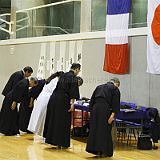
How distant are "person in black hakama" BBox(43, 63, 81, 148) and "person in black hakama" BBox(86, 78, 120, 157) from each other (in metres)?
0.76

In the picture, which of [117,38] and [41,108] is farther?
[117,38]

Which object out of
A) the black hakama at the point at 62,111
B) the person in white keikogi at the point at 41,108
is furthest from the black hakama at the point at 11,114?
the black hakama at the point at 62,111

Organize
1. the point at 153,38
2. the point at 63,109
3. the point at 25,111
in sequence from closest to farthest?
the point at 63,109 < the point at 153,38 < the point at 25,111

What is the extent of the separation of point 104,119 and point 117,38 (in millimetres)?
3803

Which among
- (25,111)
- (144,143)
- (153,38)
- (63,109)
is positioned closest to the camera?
(63,109)

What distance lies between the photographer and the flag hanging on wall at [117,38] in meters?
11.1

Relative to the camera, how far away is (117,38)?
36.7 ft

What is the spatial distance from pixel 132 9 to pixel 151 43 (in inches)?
57.5

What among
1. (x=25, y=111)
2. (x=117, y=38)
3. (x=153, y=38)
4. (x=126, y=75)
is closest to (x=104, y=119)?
(x=153, y=38)

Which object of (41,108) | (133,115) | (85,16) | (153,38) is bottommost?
(133,115)

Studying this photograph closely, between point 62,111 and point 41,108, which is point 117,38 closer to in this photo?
point 41,108

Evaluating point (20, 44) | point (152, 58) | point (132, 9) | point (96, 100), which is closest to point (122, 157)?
point (96, 100)

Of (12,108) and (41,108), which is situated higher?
(41,108)

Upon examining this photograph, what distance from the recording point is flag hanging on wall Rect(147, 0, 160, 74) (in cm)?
995
